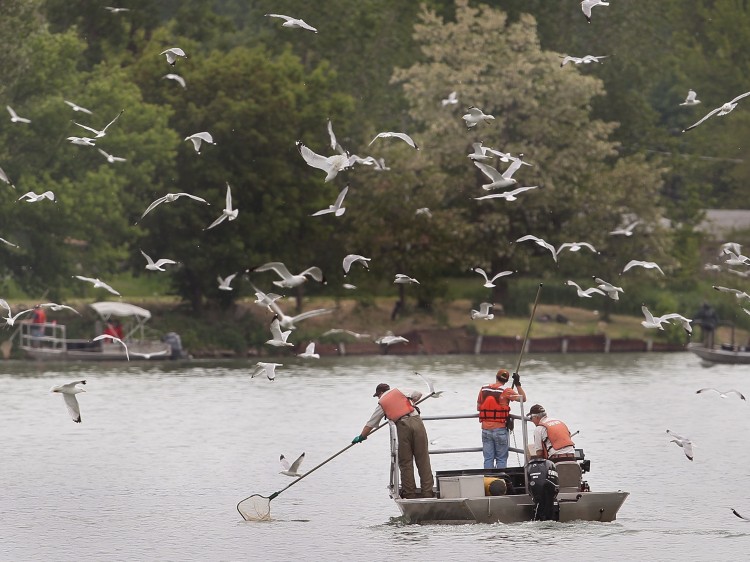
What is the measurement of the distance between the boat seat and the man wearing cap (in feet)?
0.67

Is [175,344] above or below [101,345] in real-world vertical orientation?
above

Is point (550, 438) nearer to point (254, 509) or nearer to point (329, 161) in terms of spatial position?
point (329, 161)

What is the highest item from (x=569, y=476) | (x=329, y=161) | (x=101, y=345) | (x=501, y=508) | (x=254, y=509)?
(x=329, y=161)

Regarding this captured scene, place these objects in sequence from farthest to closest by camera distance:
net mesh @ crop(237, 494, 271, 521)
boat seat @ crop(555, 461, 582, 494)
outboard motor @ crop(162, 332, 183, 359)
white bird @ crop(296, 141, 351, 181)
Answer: outboard motor @ crop(162, 332, 183, 359) < net mesh @ crop(237, 494, 271, 521) < white bird @ crop(296, 141, 351, 181) < boat seat @ crop(555, 461, 582, 494)

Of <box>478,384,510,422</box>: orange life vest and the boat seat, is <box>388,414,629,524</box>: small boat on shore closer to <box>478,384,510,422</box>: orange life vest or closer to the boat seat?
the boat seat

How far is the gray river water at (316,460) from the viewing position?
3369 cm

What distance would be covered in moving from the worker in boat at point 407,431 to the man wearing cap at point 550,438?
2.03m

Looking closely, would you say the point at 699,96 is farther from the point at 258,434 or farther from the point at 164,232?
the point at 258,434

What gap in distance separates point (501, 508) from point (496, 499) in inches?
8.0

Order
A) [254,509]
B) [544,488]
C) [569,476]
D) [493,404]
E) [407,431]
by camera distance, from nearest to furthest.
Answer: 1. [544,488]
2. [407,431]
3. [569,476]
4. [493,404]
5. [254,509]

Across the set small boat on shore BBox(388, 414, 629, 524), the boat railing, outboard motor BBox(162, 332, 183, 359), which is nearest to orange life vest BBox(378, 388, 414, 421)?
small boat on shore BBox(388, 414, 629, 524)

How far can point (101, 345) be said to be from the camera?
266 ft

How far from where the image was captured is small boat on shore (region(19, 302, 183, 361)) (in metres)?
79.0

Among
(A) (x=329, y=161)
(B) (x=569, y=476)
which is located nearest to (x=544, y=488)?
(B) (x=569, y=476)
